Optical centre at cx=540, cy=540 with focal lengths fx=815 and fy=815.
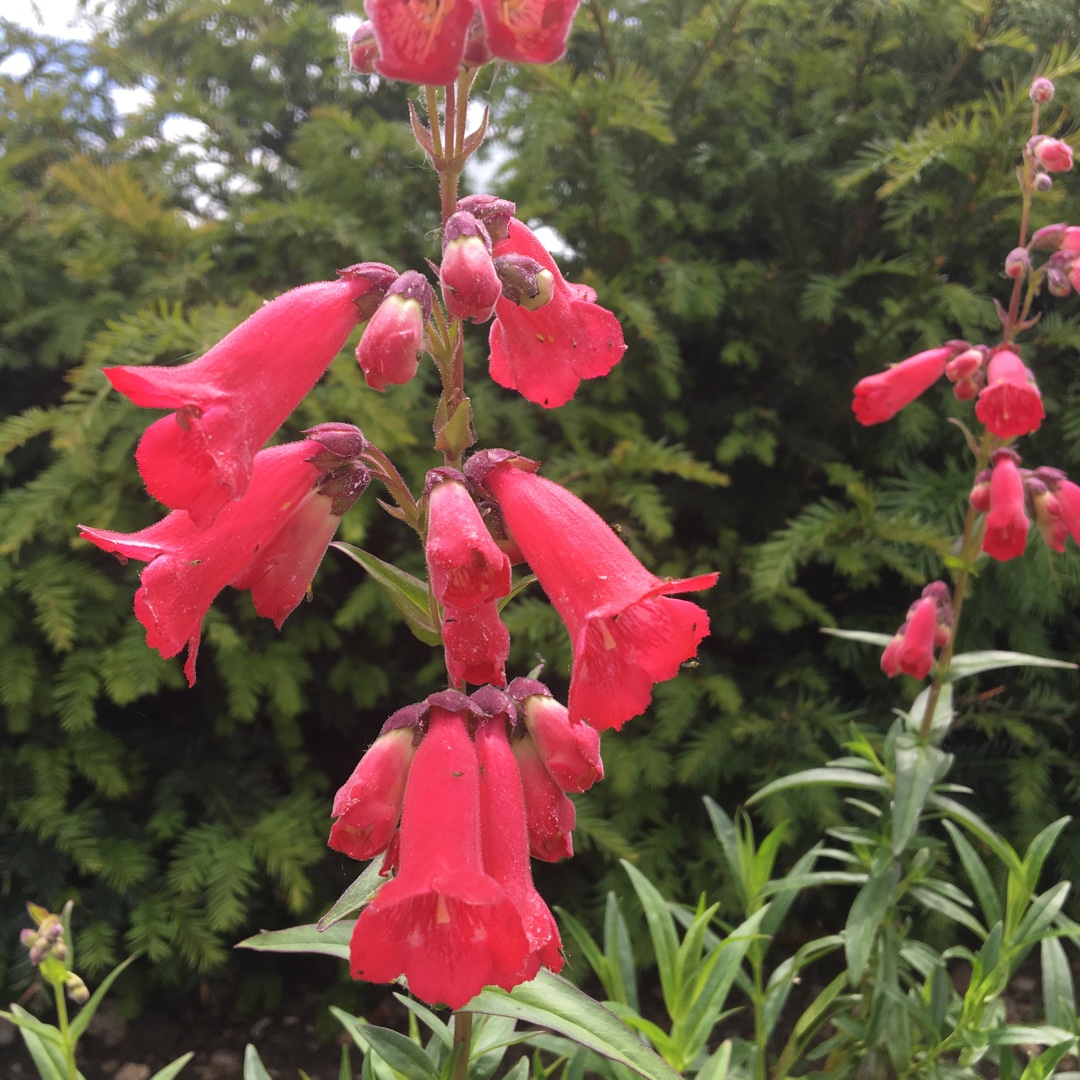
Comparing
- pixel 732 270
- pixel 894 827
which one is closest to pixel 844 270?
pixel 732 270

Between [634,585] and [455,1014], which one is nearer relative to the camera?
[634,585]

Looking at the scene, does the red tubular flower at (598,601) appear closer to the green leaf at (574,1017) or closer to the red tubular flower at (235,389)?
the red tubular flower at (235,389)

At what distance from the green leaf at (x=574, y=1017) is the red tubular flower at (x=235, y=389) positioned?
26.4 inches

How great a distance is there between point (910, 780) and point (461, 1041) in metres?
1.29

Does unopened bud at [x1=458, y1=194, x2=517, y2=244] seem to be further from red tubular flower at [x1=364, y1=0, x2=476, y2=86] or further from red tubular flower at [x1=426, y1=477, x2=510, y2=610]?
red tubular flower at [x1=426, y1=477, x2=510, y2=610]

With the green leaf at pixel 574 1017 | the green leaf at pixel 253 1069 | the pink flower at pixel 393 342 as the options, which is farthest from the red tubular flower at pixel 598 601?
the green leaf at pixel 253 1069

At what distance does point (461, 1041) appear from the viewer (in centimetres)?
104

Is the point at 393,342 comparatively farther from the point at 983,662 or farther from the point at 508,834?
the point at 983,662

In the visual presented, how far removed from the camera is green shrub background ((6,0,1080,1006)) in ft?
7.09

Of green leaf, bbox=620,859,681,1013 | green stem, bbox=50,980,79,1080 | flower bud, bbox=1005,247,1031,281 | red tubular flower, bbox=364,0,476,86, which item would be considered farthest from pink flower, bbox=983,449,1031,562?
green stem, bbox=50,980,79,1080

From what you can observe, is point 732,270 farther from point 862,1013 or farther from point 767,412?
point 862,1013

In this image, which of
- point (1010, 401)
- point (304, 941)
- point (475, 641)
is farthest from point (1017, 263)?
point (304, 941)

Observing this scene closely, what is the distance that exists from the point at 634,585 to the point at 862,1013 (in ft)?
5.67

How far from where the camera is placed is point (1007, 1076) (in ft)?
5.73
